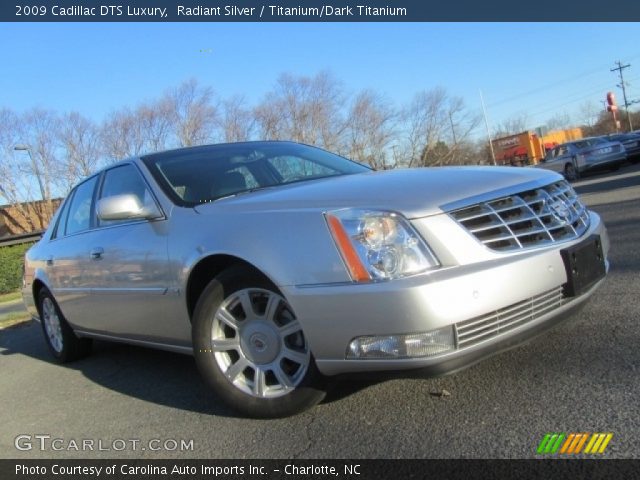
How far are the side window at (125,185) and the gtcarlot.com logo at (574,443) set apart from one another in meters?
2.60

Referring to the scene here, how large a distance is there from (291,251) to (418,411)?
101cm

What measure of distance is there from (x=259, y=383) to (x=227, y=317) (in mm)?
391

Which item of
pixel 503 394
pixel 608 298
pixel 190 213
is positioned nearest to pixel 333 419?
pixel 503 394

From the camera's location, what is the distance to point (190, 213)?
3.35 metres

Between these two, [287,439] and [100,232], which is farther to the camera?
[100,232]

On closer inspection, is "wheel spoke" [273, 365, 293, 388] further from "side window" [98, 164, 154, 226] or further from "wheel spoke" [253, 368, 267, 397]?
"side window" [98, 164, 154, 226]

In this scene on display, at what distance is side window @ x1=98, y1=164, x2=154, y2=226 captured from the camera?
12.5 feet

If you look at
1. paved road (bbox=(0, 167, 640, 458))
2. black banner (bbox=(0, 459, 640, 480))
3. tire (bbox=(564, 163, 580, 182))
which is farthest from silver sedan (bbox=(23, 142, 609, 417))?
tire (bbox=(564, 163, 580, 182))

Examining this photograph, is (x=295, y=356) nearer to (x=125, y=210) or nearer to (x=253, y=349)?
(x=253, y=349)

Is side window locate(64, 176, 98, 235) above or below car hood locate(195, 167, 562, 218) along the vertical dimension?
above

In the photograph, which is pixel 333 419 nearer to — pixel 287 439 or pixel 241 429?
pixel 287 439

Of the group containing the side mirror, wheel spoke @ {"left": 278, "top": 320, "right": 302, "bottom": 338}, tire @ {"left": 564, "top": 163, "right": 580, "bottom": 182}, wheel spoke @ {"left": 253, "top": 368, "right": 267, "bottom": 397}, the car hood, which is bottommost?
tire @ {"left": 564, "top": 163, "right": 580, "bottom": 182}

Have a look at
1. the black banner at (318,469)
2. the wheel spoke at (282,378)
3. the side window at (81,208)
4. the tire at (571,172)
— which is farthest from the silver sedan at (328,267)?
the tire at (571,172)

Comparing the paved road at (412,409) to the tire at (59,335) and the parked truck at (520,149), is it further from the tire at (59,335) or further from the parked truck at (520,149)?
the parked truck at (520,149)
